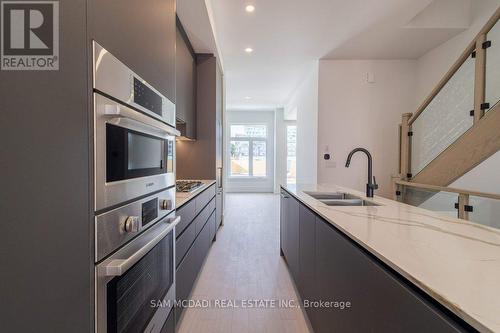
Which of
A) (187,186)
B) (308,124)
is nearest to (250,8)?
(187,186)

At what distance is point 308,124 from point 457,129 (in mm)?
2654

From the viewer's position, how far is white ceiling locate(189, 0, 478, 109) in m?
2.99

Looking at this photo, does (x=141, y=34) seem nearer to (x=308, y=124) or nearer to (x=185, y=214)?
(x=185, y=214)

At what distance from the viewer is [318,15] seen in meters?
3.19

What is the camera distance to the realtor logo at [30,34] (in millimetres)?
613

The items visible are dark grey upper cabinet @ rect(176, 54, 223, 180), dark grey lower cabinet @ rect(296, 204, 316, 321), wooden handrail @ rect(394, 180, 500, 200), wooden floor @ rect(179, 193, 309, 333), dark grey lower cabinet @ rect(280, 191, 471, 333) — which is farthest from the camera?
dark grey upper cabinet @ rect(176, 54, 223, 180)

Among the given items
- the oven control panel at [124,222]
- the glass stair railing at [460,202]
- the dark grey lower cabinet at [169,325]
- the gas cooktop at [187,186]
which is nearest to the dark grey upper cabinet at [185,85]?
the gas cooktop at [187,186]

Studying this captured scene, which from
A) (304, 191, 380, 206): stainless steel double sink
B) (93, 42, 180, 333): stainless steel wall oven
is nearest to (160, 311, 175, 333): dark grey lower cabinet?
(93, 42, 180, 333): stainless steel wall oven

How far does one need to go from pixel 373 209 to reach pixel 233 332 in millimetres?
1251

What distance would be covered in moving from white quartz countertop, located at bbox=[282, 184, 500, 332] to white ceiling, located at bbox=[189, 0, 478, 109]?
2643 mm

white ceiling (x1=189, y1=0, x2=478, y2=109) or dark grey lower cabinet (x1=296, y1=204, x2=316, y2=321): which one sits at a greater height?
white ceiling (x1=189, y1=0, x2=478, y2=109)

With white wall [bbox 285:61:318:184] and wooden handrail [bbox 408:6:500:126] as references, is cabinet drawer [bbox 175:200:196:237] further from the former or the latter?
wooden handrail [bbox 408:6:500:126]

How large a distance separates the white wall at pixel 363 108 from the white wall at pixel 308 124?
0.19m

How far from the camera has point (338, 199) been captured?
2.27 meters
